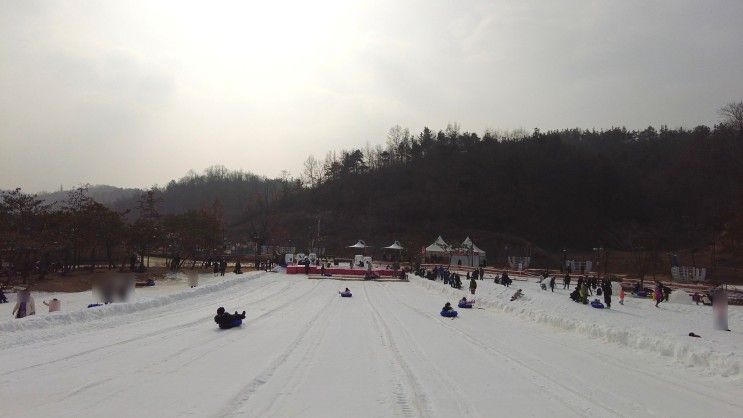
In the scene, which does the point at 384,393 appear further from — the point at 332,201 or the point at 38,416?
the point at 332,201

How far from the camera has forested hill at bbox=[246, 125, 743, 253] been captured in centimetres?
10450

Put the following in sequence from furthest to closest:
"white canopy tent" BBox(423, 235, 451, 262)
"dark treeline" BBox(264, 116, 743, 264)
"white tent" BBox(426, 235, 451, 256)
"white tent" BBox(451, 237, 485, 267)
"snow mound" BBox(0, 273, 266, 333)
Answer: "dark treeline" BBox(264, 116, 743, 264)
"white canopy tent" BBox(423, 235, 451, 262)
"white tent" BBox(426, 235, 451, 256)
"white tent" BBox(451, 237, 485, 267)
"snow mound" BBox(0, 273, 266, 333)

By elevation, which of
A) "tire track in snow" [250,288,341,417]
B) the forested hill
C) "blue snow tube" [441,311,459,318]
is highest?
the forested hill

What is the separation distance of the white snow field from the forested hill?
262 feet

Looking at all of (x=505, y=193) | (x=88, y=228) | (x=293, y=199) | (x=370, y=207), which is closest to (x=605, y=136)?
(x=505, y=193)

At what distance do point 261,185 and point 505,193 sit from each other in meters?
104

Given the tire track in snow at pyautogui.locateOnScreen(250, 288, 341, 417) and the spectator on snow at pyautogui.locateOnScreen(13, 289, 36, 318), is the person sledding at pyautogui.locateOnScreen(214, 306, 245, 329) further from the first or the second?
the spectator on snow at pyautogui.locateOnScreen(13, 289, 36, 318)

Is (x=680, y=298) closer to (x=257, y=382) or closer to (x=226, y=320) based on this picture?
(x=226, y=320)

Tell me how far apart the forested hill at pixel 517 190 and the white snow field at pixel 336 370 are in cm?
7993

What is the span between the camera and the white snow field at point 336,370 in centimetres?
813

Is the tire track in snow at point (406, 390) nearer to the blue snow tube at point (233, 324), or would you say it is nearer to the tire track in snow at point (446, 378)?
the tire track in snow at point (446, 378)

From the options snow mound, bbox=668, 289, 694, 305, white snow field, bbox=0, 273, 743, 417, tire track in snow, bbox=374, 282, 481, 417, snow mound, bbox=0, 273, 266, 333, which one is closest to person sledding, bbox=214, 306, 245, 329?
white snow field, bbox=0, 273, 743, 417

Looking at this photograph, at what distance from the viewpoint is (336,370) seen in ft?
35.7

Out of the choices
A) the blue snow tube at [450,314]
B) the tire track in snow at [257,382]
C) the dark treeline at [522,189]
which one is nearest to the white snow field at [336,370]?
the tire track in snow at [257,382]
